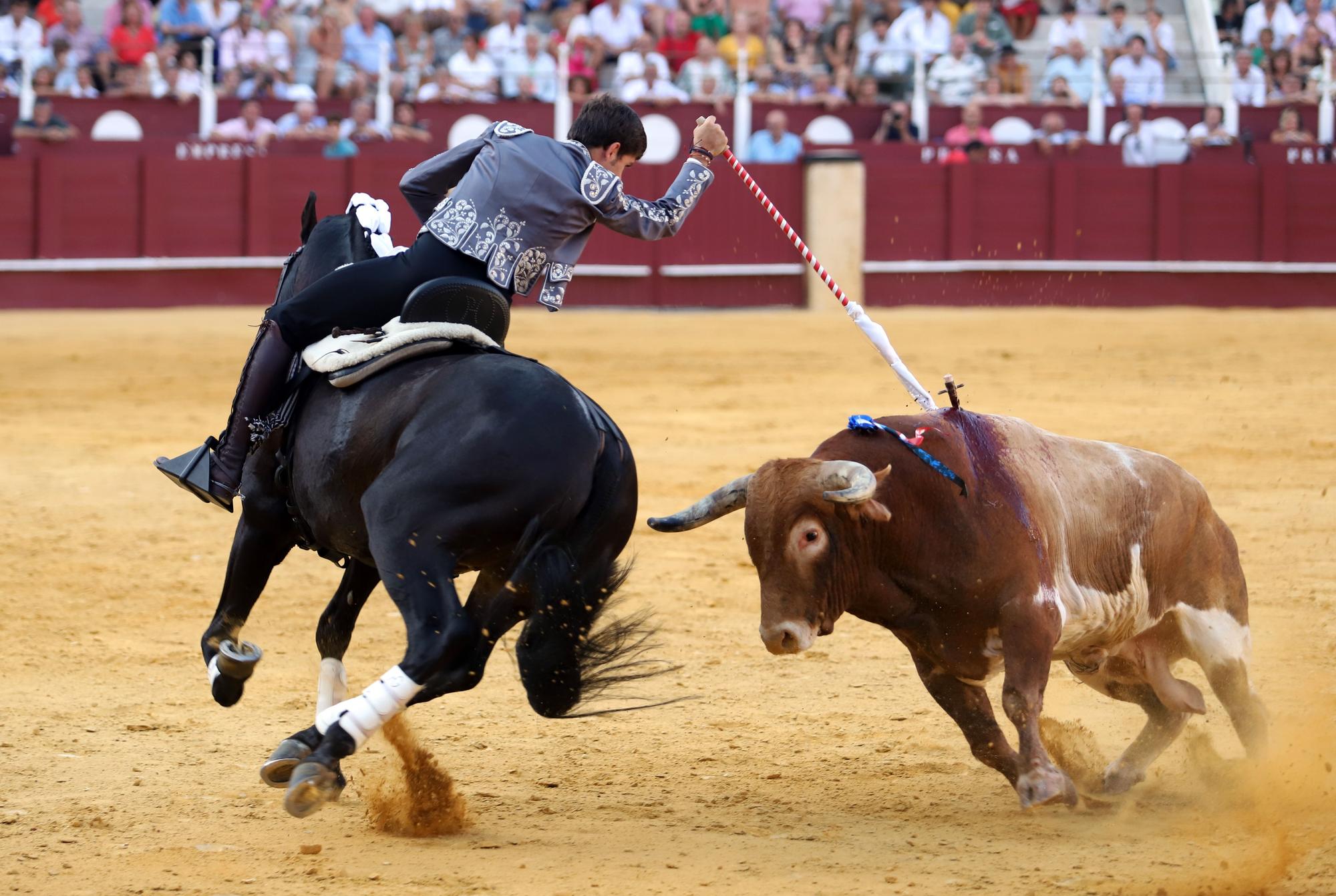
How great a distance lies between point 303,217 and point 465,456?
1299 millimetres

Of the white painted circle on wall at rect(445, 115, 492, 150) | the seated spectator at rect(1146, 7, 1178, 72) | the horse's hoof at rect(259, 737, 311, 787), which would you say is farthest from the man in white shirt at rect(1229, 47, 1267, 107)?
the horse's hoof at rect(259, 737, 311, 787)

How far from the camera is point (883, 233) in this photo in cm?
1491

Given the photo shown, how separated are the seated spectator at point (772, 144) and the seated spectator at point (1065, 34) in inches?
98.1

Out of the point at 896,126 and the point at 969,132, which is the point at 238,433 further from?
the point at 969,132

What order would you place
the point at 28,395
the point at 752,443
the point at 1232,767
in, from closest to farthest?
1. the point at 1232,767
2. the point at 752,443
3. the point at 28,395

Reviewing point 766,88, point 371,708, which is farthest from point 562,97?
point 371,708

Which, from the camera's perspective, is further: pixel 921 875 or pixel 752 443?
pixel 752 443

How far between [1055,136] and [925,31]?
56.3 inches

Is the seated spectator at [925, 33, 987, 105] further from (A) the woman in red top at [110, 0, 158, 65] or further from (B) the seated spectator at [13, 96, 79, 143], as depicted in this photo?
(B) the seated spectator at [13, 96, 79, 143]

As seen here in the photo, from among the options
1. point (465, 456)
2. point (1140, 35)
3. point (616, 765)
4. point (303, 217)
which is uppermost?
point (1140, 35)

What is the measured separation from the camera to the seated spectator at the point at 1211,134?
14.9 metres

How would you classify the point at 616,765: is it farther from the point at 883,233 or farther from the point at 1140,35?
the point at 1140,35

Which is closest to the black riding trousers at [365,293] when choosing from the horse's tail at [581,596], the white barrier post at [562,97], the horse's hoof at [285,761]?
the horse's tail at [581,596]

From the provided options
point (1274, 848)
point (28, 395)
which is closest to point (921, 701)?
point (1274, 848)
